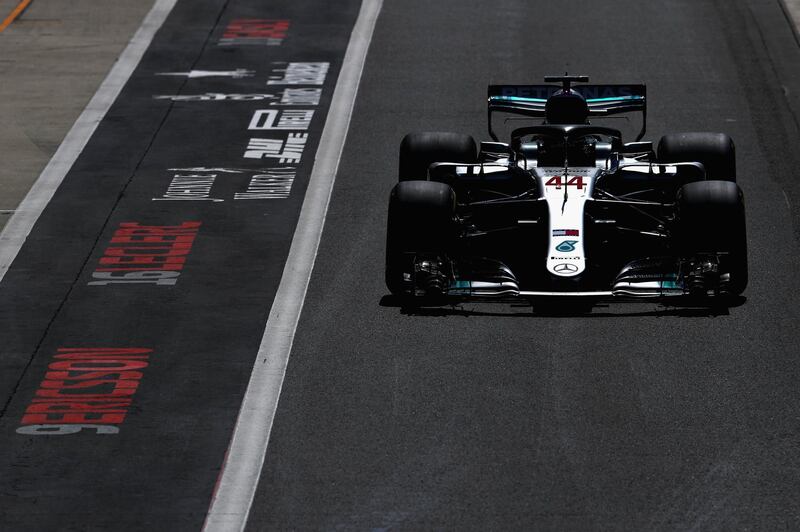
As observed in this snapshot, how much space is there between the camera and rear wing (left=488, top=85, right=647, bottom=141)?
68.7ft

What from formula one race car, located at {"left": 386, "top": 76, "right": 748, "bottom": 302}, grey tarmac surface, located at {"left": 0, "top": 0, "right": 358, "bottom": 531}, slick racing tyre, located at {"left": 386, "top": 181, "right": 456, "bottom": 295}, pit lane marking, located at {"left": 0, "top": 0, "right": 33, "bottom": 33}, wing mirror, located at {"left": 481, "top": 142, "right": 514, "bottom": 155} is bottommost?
pit lane marking, located at {"left": 0, "top": 0, "right": 33, "bottom": 33}

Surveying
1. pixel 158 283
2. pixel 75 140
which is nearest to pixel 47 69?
pixel 75 140

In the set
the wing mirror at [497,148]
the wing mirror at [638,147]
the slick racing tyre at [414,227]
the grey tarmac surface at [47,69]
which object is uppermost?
the slick racing tyre at [414,227]

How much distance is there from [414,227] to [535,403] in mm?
2271

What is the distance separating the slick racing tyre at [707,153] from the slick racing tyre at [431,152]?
2.34 metres

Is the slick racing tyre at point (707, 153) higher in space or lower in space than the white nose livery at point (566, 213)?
lower

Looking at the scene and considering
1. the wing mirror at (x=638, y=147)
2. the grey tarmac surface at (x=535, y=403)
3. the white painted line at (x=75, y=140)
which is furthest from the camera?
the white painted line at (x=75, y=140)

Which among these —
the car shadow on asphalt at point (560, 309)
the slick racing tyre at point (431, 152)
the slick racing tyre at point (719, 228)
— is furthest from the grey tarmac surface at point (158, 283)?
the slick racing tyre at point (719, 228)

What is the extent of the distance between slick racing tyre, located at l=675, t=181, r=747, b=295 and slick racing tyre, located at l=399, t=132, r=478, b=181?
3.42 meters

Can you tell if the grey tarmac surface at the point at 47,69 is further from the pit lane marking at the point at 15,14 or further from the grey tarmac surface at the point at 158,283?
the grey tarmac surface at the point at 158,283

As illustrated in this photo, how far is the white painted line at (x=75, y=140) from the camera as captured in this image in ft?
73.5

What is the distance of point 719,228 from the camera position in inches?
680

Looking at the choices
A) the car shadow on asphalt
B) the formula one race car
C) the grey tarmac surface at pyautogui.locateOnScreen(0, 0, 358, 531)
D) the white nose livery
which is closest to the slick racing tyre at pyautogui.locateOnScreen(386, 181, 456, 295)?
the formula one race car

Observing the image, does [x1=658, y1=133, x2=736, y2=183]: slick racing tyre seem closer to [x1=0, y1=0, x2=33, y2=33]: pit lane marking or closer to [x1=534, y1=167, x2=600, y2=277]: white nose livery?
[x1=534, y1=167, x2=600, y2=277]: white nose livery
